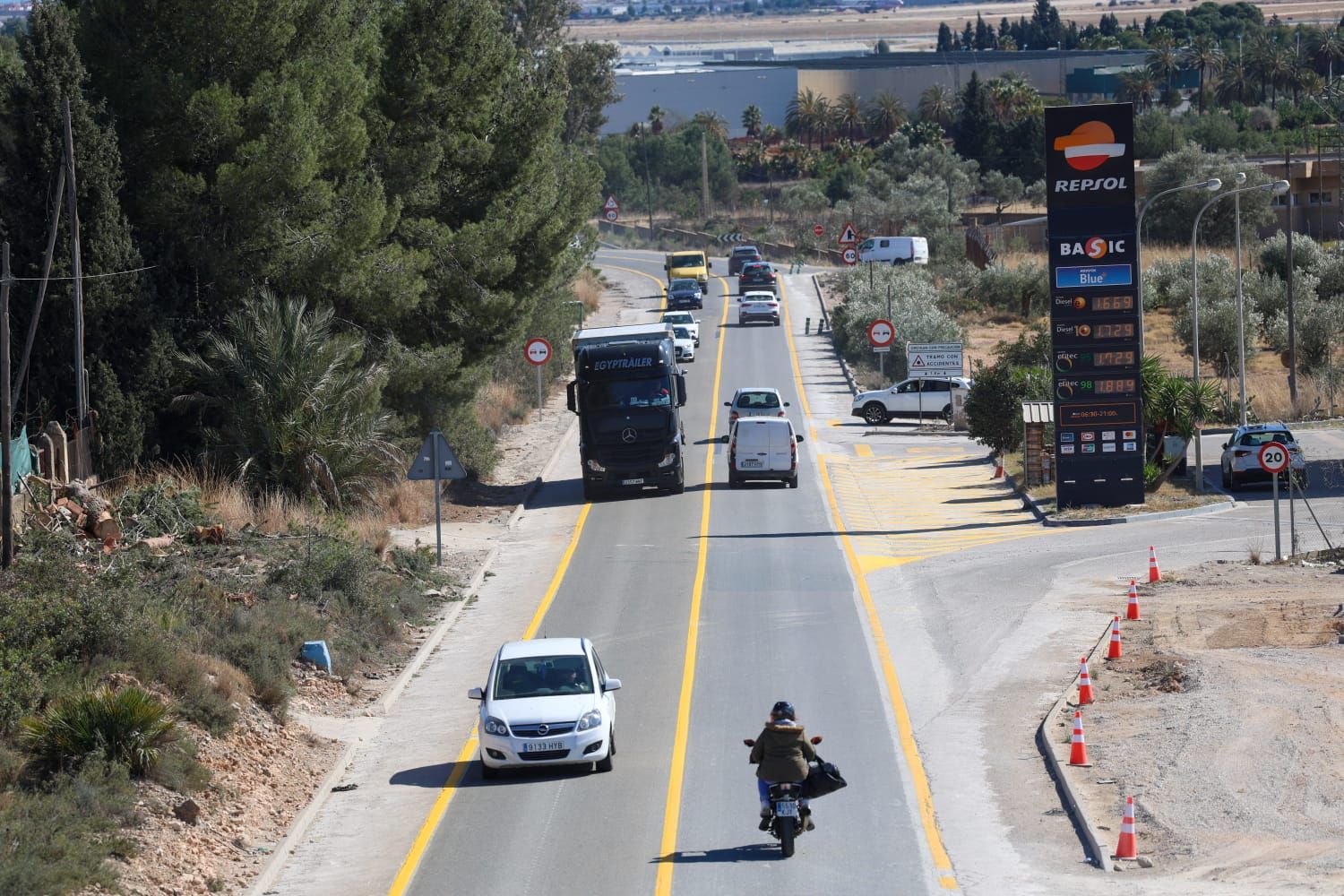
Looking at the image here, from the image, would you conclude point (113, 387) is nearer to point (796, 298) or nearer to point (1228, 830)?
point (1228, 830)

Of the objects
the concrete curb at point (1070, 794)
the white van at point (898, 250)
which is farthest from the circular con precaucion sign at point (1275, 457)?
the white van at point (898, 250)

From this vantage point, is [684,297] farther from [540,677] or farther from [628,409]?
[540,677]

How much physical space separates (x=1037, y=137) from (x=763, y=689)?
110m

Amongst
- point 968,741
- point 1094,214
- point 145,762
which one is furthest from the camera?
point 1094,214

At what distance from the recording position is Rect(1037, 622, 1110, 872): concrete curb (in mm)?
14320

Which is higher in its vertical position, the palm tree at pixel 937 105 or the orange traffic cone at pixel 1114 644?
the palm tree at pixel 937 105

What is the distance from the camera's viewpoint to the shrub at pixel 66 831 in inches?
501

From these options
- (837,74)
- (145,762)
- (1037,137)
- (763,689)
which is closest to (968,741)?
(763,689)

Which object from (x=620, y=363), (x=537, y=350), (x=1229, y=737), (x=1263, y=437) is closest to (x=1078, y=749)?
(x=1229, y=737)

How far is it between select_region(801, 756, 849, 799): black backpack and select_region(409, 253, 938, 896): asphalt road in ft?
2.06

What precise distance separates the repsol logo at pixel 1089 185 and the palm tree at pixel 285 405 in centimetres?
1533

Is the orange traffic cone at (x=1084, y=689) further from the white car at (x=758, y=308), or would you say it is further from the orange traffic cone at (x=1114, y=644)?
the white car at (x=758, y=308)

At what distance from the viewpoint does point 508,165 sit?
3950cm

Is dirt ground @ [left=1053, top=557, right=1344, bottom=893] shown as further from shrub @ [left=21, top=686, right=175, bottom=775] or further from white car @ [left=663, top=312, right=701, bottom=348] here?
white car @ [left=663, top=312, right=701, bottom=348]
